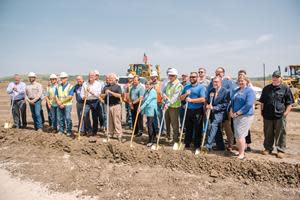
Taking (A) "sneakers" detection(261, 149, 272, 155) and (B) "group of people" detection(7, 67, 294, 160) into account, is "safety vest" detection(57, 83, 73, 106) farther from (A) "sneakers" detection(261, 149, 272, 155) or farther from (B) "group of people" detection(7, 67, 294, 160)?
(A) "sneakers" detection(261, 149, 272, 155)

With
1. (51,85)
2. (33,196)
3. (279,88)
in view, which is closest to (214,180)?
(279,88)

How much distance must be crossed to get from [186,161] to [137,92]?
2.83 meters

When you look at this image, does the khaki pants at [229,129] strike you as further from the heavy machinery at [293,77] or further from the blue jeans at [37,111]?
the heavy machinery at [293,77]

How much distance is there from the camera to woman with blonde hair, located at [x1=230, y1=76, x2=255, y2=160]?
15.9 feet

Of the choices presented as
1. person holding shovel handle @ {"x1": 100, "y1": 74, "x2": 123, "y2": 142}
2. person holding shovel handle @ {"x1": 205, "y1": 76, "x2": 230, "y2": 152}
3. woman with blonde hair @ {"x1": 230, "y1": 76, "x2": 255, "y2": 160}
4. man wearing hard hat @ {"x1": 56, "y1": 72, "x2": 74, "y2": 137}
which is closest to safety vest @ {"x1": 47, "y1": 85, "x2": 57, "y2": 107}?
man wearing hard hat @ {"x1": 56, "y1": 72, "x2": 74, "y2": 137}

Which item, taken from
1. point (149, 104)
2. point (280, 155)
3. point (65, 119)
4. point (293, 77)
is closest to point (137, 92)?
point (149, 104)

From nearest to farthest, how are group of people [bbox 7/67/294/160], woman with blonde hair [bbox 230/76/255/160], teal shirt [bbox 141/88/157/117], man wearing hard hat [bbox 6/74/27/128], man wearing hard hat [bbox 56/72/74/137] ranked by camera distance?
1. woman with blonde hair [bbox 230/76/255/160]
2. group of people [bbox 7/67/294/160]
3. teal shirt [bbox 141/88/157/117]
4. man wearing hard hat [bbox 56/72/74/137]
5. man wearing hard hat [bbox 6/74/27/128]

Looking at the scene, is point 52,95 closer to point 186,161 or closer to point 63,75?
point 63,75

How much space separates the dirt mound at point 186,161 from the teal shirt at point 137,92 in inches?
71.3

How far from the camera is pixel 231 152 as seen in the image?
5641mm

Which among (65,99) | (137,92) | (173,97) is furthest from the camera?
(65,99)

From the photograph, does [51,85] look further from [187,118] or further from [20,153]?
[187,118]

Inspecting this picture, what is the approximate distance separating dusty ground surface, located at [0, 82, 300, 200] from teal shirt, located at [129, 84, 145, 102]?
181 cm

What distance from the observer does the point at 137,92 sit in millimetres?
7039
